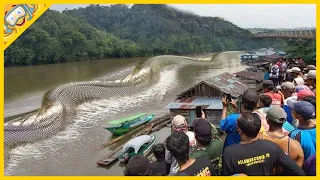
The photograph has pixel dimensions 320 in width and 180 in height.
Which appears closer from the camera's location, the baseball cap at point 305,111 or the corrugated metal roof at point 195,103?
the baseball cap at point 305,111

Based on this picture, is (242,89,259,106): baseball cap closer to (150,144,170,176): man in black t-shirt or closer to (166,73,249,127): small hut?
(150,144,170,176): man in black t-shirt

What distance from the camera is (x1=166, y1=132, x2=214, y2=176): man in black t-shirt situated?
3043mm

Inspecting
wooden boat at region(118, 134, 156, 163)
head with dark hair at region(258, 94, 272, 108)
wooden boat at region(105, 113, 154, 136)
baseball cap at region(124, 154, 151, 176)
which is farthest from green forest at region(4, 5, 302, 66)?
baseball cap at region(124, 154, 151, 176)

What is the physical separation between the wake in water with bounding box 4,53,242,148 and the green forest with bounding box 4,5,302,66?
23.0 meters

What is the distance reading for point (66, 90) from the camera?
18.1 metres

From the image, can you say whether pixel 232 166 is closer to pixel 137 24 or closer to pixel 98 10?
pixel 137 24

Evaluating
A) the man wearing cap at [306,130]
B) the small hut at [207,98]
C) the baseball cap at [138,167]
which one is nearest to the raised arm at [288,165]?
the man wearing cap at [306,130]

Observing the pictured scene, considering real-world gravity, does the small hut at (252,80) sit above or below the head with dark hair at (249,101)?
below

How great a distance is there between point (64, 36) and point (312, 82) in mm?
48502

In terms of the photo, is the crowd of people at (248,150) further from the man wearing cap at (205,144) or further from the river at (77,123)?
the river at (77,123)

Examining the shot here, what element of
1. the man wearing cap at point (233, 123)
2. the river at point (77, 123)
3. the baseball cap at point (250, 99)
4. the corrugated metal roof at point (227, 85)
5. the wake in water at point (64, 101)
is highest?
the baseball cap at point (250, 99)

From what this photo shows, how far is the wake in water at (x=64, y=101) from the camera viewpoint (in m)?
13.2

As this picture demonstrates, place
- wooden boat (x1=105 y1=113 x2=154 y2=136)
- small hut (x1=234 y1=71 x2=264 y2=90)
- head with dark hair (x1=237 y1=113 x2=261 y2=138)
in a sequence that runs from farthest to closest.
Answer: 1. small hut (x1=234 y1=71 x2=264 y2=90)
2. wooden boat (x1=105 y1=113 x2=154 y2=136)
3. head with dark hair (x1=237 y1=113 x2=261 y2=138)

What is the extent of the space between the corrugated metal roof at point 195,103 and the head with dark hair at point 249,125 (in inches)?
337
